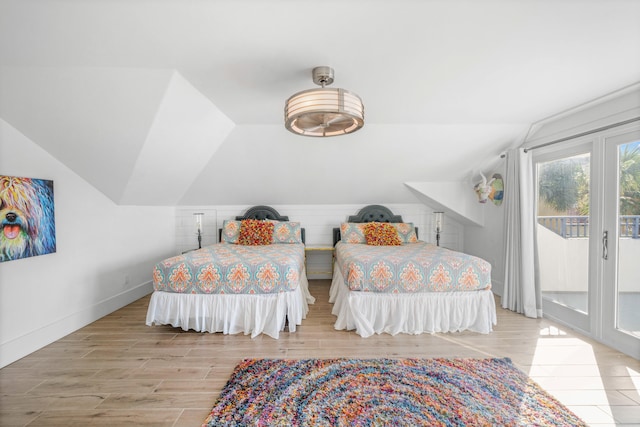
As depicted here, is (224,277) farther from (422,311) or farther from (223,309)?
(422,311)

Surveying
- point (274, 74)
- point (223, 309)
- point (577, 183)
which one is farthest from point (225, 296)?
point (577, 183)

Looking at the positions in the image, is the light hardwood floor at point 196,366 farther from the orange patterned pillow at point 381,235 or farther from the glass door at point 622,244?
the orange patterned pillow at point 381,235

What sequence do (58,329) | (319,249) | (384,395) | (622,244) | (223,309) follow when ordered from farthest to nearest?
(319,249)
(223,309)
(58,329)
(622,244)
(384,395)

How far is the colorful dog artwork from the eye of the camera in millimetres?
2189

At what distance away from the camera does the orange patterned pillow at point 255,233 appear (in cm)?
410

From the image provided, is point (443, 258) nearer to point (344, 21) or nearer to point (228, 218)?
point (344, 21)

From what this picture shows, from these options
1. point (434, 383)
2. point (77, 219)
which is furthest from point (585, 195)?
point (77, 219)

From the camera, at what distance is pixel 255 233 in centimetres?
413

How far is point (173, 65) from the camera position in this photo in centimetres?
213

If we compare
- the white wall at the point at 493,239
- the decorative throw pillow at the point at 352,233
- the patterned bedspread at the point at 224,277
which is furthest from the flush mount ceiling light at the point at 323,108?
the white wall at the point at 493,239

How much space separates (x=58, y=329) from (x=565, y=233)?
16.9 feet

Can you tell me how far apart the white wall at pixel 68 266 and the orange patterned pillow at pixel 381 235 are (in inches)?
125

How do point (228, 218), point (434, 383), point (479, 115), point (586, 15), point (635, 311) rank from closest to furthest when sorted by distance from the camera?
point (586, 15), point (434, 383), point (635, 311), point (479, 115), point (228, 218)

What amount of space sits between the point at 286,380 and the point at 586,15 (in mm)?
2849
